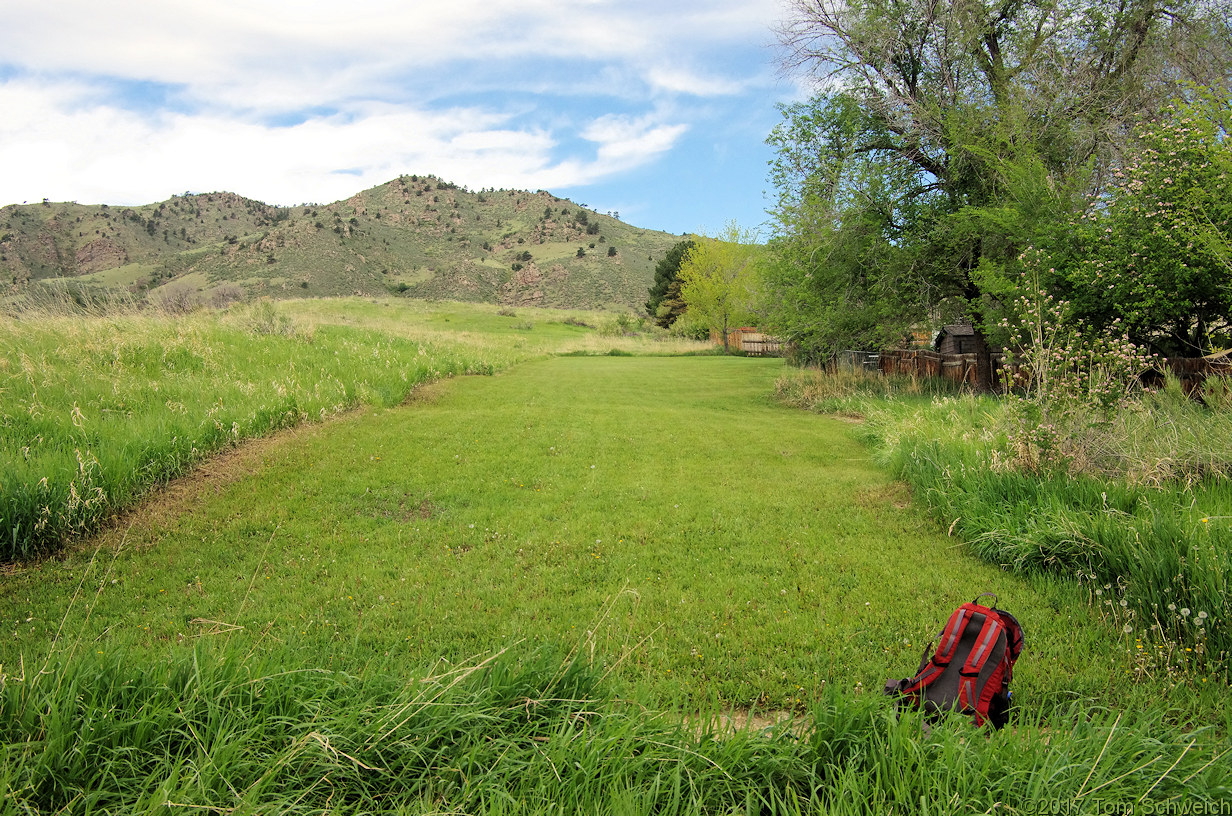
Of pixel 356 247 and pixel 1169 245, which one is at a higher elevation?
pixel 356 247

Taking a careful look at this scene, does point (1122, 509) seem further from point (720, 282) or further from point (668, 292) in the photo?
point (668, 292)

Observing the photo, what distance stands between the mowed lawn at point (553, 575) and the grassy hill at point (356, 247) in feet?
177

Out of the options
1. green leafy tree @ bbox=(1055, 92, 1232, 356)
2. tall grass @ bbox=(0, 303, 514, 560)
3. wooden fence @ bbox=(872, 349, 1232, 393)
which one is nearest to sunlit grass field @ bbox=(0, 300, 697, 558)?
tall grass @ bbox=(0, 303, 514, 560)

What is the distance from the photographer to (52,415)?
6.68 metres

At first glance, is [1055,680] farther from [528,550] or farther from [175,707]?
[175,707]

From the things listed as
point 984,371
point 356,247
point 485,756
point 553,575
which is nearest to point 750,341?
point 984,371

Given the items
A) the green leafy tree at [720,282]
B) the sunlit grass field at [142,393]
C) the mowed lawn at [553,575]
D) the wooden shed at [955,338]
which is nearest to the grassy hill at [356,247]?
the green leafy tree at [720,282]

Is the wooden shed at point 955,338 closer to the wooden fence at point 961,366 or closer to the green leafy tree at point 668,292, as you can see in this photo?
the wooden fence at point 961,366

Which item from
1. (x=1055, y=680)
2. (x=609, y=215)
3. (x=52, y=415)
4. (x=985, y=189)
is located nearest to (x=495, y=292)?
(x=609, y=215)

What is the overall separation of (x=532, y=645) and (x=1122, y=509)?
16.3 feet

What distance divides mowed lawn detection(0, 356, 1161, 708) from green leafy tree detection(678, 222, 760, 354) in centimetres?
3257

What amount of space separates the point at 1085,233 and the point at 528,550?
11.7 meters

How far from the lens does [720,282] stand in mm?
41469

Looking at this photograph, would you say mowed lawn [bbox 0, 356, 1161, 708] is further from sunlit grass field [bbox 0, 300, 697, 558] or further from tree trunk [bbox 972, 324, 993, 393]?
tree trunk [bbox 972, 324, 993, 393]
